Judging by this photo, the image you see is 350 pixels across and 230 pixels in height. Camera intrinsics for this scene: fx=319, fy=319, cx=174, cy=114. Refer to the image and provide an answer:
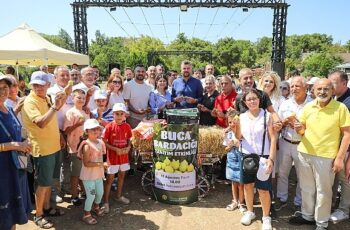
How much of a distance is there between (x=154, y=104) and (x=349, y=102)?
3432mm

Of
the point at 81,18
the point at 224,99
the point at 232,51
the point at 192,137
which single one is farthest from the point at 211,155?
the point at 232,51

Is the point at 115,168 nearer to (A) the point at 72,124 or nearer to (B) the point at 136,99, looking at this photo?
(A) the point at 72,124

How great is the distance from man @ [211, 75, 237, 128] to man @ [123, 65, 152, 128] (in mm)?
1476

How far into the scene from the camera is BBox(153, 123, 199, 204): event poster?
4957 millimetres

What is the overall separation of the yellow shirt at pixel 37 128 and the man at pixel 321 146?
10.8ft

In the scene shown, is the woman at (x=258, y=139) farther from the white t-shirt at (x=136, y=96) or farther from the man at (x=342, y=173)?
the white t-shirt at (x=136, y=96)

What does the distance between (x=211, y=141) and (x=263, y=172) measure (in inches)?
50.5

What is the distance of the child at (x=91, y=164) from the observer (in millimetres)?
4445

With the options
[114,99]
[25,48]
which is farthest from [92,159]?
[25,48]

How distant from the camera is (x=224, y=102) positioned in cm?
558

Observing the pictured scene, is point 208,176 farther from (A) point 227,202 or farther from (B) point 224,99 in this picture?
(B) point 224,99

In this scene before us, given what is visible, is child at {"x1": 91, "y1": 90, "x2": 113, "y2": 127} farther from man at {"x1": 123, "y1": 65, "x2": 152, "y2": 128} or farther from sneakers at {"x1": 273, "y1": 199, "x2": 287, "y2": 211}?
sneakers at {"x1": 273, "y1": 199, "x2": 287, "y2": 211}

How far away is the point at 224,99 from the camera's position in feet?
18.4

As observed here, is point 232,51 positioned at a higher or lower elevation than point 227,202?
higher
